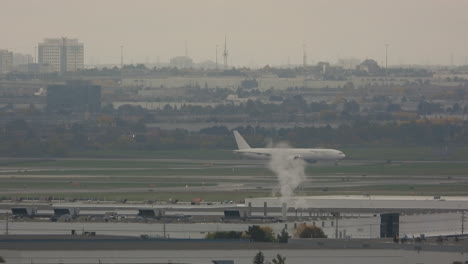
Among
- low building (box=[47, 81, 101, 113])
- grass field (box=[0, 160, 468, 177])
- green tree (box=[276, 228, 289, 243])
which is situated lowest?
grass field (box=[0, 160, 468, 177])

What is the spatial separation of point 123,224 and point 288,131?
71.9 meters

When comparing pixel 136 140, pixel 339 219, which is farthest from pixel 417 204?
pixel 136 140

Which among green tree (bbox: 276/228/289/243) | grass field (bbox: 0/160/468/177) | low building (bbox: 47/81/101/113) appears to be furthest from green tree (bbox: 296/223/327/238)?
low building (bbox: 47/81/101/113)

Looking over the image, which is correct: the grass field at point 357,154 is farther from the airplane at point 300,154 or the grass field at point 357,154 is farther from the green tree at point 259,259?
the green tree at point 259,259

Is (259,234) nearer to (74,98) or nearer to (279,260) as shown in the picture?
(279,260)

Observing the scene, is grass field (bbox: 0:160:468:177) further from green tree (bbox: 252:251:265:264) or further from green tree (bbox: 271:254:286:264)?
green tree (bbox: 252:251:265:264)

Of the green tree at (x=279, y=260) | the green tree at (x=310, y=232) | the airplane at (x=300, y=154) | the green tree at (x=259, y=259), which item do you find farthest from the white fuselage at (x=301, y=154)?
the green tree at (x=259, y=259)

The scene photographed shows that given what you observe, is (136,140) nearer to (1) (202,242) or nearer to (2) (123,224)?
(2) (123,224)

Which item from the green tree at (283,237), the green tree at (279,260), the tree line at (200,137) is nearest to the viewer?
the green tree at (279,260)

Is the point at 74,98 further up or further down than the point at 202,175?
→ further up

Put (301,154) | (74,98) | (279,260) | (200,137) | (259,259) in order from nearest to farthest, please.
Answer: (259,259) → (279,260) → (301,154) → (200,137) → (74,98)

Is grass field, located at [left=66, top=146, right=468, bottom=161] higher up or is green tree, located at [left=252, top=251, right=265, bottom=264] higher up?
green tree, located at [left=252, top=251, right=265, bottom=264]

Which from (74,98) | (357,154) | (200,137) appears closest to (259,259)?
(357,154)

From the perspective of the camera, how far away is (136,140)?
12206cm
